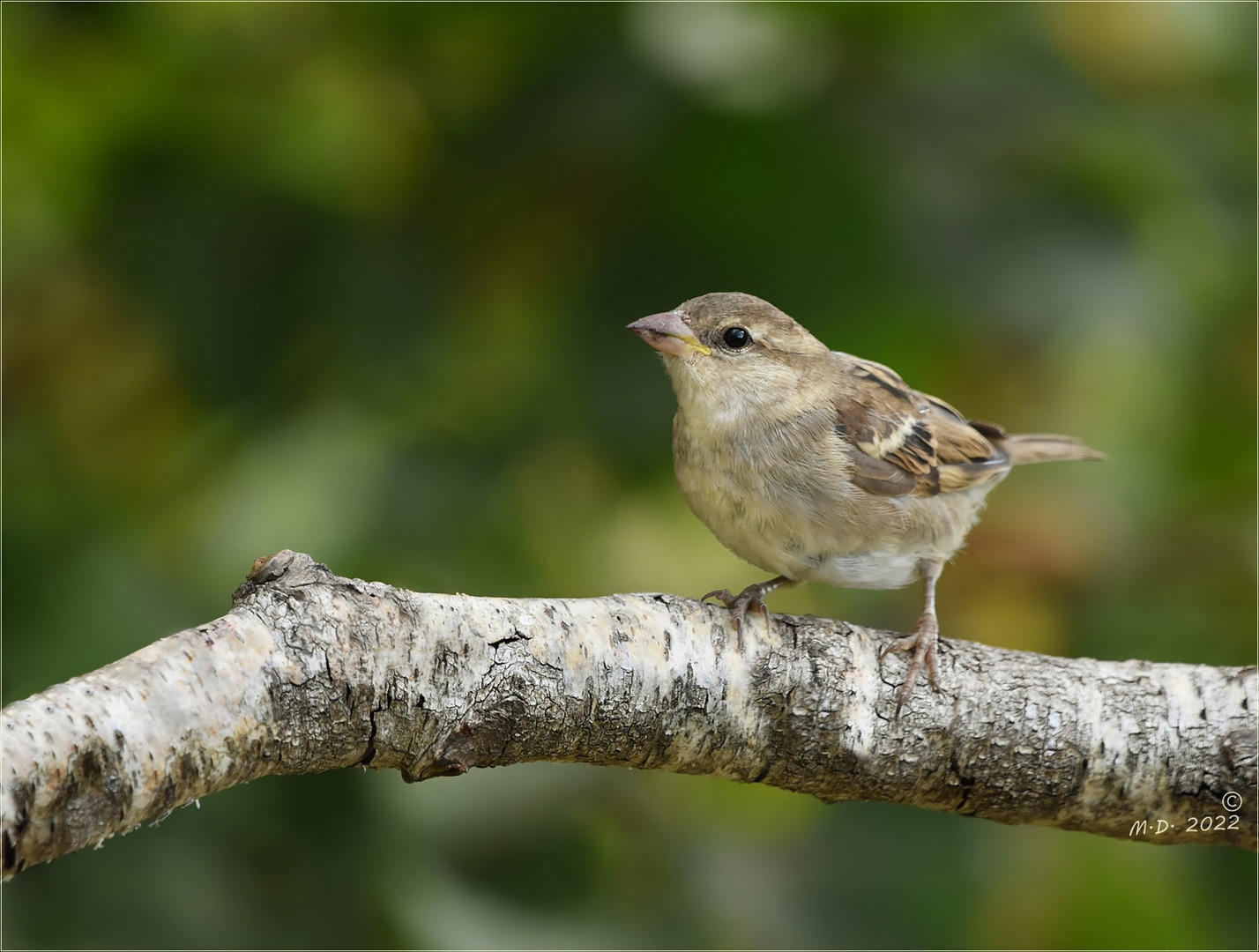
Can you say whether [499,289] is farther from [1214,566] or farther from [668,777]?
[1214,566]

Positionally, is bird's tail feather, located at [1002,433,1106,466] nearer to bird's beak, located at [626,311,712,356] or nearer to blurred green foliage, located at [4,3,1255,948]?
blurred green foliage, located at [4,3,1255,948]

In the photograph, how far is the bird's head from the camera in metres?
3.03

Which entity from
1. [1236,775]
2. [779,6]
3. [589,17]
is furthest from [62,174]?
[1236,775]

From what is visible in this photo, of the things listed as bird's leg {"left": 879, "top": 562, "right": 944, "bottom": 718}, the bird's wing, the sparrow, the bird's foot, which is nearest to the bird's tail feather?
the bird's wing

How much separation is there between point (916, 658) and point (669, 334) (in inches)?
39.5

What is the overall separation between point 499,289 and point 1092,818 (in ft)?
6.39

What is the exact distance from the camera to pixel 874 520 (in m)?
2.98

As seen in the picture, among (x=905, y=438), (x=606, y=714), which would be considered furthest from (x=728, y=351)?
(x=606, y=714)

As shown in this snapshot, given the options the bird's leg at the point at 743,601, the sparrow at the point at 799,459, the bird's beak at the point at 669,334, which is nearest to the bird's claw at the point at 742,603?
the bird's leg at the point at 743,601

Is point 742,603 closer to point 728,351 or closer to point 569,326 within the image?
point 728,351

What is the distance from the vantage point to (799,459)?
9.81 ft

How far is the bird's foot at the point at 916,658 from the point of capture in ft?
8.04

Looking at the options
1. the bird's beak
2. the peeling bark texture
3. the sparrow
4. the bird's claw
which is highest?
the bird's beak

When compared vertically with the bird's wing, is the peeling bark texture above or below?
below
